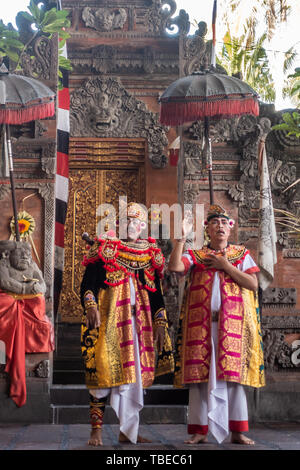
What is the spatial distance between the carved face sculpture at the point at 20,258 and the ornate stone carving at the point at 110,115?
133 inches

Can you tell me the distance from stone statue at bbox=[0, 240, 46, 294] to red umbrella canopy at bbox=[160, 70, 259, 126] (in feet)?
6.66

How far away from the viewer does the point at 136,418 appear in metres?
5.10

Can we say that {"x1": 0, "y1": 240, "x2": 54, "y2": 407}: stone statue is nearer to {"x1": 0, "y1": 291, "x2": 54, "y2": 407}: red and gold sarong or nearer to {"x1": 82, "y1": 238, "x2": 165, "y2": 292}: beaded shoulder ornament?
{"x1": 0, "y1": 291, "x2": 54, "y2": 407}: red and gold sarong

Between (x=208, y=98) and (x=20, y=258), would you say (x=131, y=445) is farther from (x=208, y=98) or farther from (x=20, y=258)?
(x=208, y=98)

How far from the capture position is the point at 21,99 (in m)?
6.36

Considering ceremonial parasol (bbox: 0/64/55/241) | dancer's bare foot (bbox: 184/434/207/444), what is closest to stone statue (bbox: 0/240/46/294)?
ceremonial parasol (bbox: 0/64/55/241)

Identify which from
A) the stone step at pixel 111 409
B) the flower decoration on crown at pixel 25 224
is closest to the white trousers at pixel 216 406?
the stone step at pixel 111 409

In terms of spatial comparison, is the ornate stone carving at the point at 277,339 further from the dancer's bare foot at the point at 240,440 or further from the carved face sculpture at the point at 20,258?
the carved face sculpture at the point at 20,258

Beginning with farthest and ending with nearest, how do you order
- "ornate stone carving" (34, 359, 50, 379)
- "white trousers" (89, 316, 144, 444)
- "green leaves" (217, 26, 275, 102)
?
"green leaves" (217, 26, 275, 102)
"ornate stone carving" (34, 359, 50, 379)
"white trousers" (89, 316, 144, 444)

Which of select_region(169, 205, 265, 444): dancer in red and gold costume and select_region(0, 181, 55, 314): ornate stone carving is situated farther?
select_region(0, 181, 55, 314): ornate stone carving

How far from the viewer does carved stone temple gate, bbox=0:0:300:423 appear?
700 centimetres

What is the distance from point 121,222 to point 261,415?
104 inches

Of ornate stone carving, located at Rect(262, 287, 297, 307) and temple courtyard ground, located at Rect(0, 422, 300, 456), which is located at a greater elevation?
ornate stone carving, located at Rect(262, 287, 297, 307)
